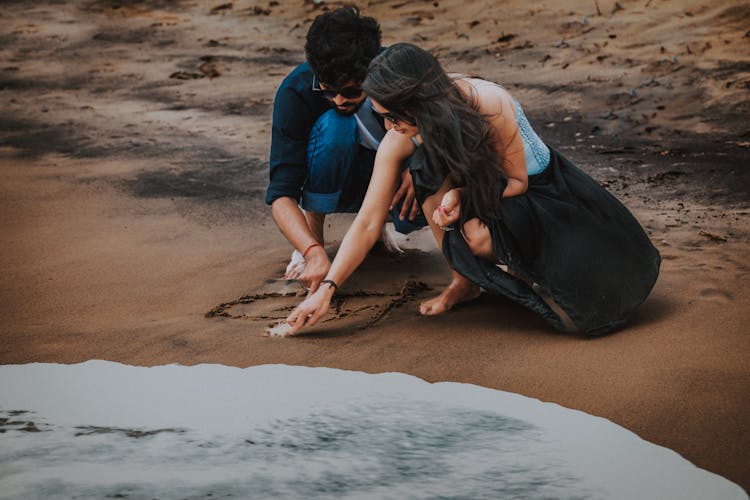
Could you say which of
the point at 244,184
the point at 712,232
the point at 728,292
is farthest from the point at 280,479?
the point at 244,184

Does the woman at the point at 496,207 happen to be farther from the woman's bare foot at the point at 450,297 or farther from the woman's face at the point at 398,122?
the woman's bare foot at the point at 450,297

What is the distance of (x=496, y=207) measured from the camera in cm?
236

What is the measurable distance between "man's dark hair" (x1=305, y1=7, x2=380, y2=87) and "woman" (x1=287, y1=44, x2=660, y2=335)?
26cm

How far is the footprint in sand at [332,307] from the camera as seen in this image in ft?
8.89

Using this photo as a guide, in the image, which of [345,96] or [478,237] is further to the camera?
[345,96]

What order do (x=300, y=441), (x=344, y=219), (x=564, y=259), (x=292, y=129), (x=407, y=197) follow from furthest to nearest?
(x=344, y=219)
(x=292, y=129)
(x=407, y=197)
(x=564, y=259)
(x=300, y=441)

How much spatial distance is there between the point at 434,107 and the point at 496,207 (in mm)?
327

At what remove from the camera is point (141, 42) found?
7.76 m

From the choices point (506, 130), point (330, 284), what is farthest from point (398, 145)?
point (330, 284)

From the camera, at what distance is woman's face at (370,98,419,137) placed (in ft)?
7.38

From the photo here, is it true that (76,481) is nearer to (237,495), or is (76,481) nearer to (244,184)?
(237,495)

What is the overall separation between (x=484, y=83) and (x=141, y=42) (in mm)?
6040

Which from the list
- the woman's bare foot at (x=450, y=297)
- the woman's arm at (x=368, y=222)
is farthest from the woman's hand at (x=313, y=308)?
the woman's bare foot at (x=450, y=297)

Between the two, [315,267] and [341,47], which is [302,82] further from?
[315,267]
